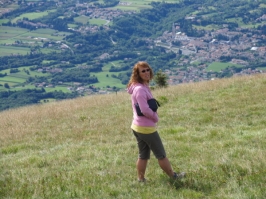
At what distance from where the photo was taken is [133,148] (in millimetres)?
10906

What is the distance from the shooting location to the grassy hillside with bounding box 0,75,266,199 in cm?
763

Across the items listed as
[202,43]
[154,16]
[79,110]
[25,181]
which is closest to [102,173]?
[25,181]

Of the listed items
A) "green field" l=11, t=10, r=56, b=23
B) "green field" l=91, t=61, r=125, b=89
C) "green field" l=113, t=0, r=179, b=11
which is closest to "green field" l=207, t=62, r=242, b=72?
"green field" l=91, t=61, r=125, b=89

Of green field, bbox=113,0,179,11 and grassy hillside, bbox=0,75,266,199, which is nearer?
grassy hillside, bbox=0,75,266,199

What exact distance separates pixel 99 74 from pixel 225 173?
3127 inches

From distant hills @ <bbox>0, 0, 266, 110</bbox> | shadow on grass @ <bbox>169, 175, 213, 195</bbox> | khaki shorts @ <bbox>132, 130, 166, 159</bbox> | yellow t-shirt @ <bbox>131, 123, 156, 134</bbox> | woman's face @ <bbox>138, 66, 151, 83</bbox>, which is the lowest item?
distant hills @ <bbox>0, 0, 266, 110</bbox>

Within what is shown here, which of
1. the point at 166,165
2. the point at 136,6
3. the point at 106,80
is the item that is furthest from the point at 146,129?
the point at 136,6

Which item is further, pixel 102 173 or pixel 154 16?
pixel 154 16

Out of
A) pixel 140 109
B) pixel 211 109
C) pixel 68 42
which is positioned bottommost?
pixel 68 42

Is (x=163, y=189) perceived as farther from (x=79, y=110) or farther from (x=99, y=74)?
(x=99, y=74)

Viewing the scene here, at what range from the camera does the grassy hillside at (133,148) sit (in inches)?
300

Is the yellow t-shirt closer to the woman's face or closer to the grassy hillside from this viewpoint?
the woman's face

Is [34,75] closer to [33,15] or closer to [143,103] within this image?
[33,15]

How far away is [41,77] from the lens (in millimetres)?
84250
